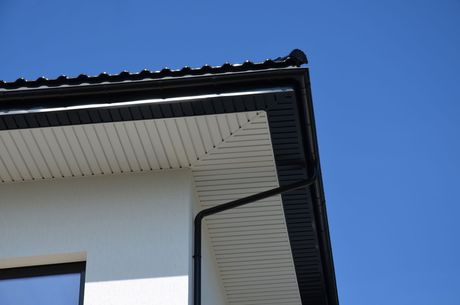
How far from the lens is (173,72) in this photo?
268 inches

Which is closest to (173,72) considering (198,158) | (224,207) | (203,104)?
(203,104)

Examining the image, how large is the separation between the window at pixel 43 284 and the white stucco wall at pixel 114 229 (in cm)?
18

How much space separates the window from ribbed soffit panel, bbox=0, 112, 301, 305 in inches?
32.0

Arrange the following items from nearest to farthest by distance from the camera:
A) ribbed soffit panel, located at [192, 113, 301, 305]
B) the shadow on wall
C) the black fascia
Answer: the black fascia, the shadow on wall, ribbed soffit panel, located at [192, 113, 301, 305]

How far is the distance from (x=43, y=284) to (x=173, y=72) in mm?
2072

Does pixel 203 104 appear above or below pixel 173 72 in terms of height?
below

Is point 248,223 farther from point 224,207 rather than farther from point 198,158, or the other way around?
point 198,158

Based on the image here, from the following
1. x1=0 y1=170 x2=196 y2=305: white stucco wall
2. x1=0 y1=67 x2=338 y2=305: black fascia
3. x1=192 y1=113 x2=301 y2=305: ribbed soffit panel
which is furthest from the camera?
x1=192 y1=113 x2=301 y2=305: ribbed soffit panel

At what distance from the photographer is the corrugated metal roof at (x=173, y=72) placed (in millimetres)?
6762

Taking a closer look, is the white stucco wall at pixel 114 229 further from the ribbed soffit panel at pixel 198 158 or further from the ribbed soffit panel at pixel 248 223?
the ribbed soffit panel at pixel 248 223

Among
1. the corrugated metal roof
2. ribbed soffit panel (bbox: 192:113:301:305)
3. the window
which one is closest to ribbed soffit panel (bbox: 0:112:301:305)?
ribbed soffit panel (bbox: 192:113:301:305)

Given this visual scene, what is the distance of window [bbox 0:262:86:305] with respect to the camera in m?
7.14

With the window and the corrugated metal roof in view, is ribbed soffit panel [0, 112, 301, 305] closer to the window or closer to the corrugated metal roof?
the corrugated metal roof

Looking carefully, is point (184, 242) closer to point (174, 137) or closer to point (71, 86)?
point (174, 137)
